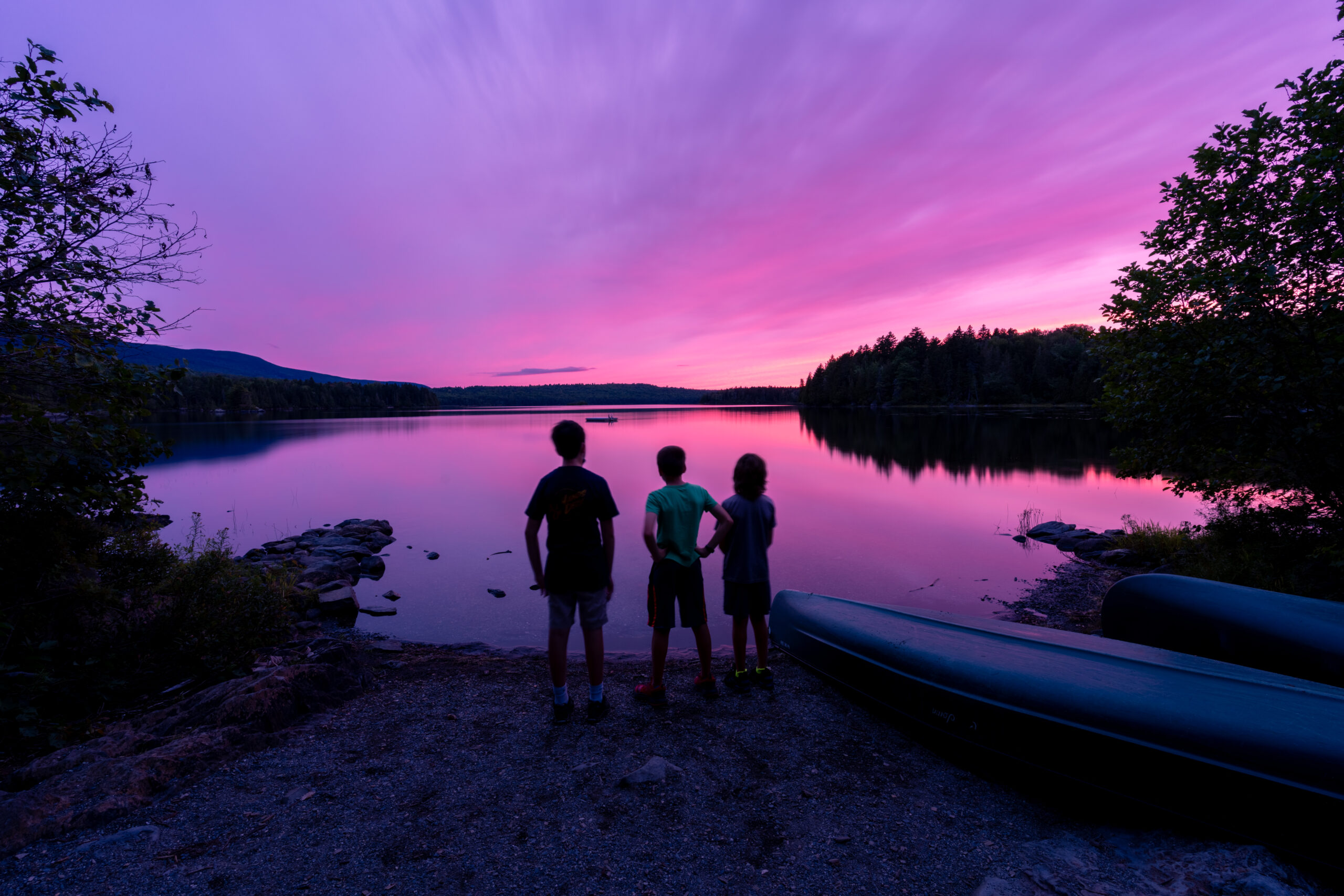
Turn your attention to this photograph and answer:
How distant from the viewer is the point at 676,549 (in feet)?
15.3

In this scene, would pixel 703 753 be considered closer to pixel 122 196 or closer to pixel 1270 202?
pixel 122 196

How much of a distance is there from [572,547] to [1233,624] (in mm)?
6343

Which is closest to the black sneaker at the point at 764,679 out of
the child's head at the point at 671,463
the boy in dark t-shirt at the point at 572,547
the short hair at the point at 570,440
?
the boy in dark t-shirt at the point at 572,547

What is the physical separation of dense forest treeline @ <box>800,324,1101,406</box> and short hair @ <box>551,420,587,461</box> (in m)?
106

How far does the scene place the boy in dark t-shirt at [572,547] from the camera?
14.2 ft

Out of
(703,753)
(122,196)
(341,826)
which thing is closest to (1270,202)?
(703,753)

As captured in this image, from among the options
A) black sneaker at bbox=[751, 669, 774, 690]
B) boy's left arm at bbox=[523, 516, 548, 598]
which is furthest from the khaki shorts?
black sneaker at bbox=[751, 669, 774, 690]

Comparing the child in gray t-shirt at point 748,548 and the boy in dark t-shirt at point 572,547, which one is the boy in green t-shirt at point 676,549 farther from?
the boy in dark t-shirt at point 572,547

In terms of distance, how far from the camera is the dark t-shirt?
4.33 m

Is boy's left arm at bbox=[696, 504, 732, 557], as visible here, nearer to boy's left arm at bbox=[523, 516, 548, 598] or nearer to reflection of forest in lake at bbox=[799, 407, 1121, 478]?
boy's left arm at bbox=[523, 516, 548, 598]

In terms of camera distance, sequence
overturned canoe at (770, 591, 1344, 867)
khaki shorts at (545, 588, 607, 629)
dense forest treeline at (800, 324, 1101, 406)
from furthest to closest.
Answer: dense forest treeline at (800, 324, 1101, 406) < khaki shorts at (545, 588, 607, 629) < overturned canoe at (770, 591, 1344, 867)

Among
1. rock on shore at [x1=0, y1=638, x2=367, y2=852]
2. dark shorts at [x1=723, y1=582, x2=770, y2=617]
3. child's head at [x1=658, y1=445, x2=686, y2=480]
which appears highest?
child's head at [x1=658, y1=445, x2=686, y2=480]

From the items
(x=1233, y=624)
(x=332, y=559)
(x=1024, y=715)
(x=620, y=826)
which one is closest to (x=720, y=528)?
(x=620, y=826)

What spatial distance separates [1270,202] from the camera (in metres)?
7.65
